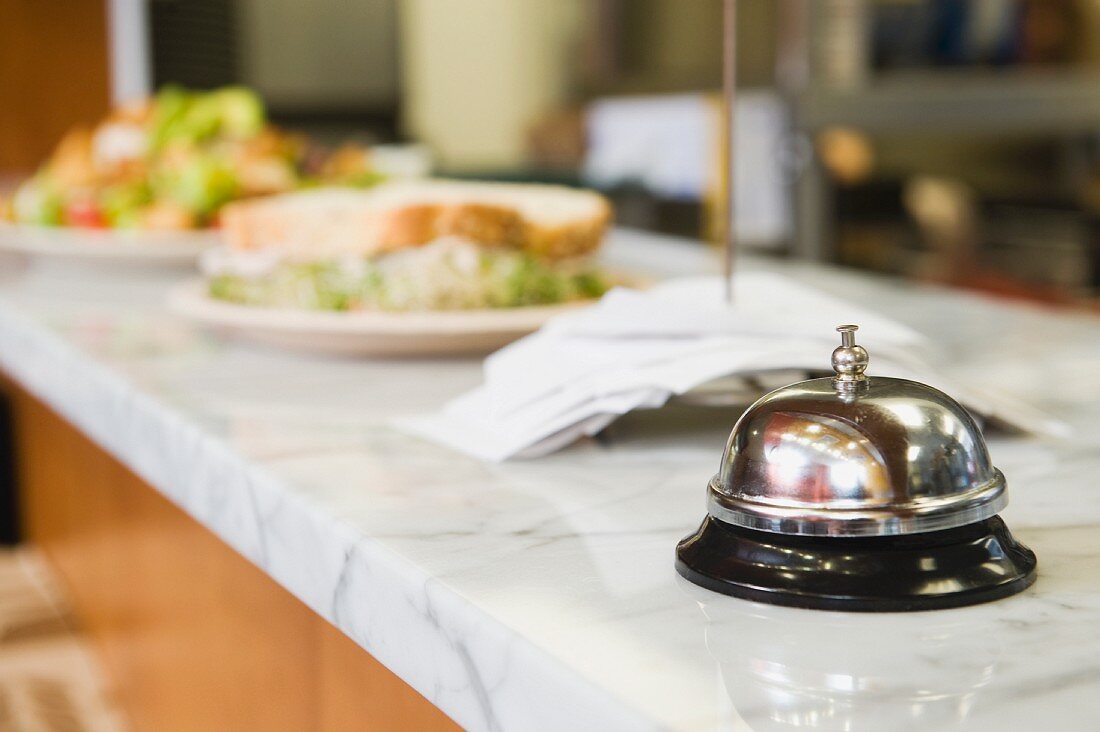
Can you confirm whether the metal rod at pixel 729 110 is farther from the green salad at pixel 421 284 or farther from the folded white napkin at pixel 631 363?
the green salad at pixel 421 284

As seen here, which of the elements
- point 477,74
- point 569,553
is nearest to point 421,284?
point 569,553

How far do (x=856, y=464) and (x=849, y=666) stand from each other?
3.4 inches

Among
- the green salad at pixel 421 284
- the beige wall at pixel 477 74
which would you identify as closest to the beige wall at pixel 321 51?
the beige wall at pixel 477 74

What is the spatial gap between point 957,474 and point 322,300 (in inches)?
32.2

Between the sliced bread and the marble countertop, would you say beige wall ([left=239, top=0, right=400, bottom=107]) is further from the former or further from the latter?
the marble countertop

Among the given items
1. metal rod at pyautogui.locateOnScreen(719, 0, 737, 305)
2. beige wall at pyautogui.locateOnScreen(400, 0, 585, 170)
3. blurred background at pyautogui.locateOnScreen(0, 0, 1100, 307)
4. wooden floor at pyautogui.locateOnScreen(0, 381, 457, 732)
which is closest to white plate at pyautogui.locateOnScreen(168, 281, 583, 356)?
wooden floor at pyautogui.locateOnScreen(0, 381, 457, 732)

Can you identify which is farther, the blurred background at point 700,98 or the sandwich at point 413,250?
the blurred background at point 700,98

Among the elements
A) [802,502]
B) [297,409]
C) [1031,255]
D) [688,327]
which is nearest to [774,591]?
[802,502]

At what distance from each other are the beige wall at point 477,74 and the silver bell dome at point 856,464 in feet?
17.2

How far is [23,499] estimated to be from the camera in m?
2.61

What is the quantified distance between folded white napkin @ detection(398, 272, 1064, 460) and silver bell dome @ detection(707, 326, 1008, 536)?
219mm

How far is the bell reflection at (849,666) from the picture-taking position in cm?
43

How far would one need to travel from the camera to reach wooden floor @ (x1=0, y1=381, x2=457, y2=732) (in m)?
0.83

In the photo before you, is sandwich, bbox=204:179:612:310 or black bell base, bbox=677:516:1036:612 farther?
sandwich, bbox=204:179:612:310
